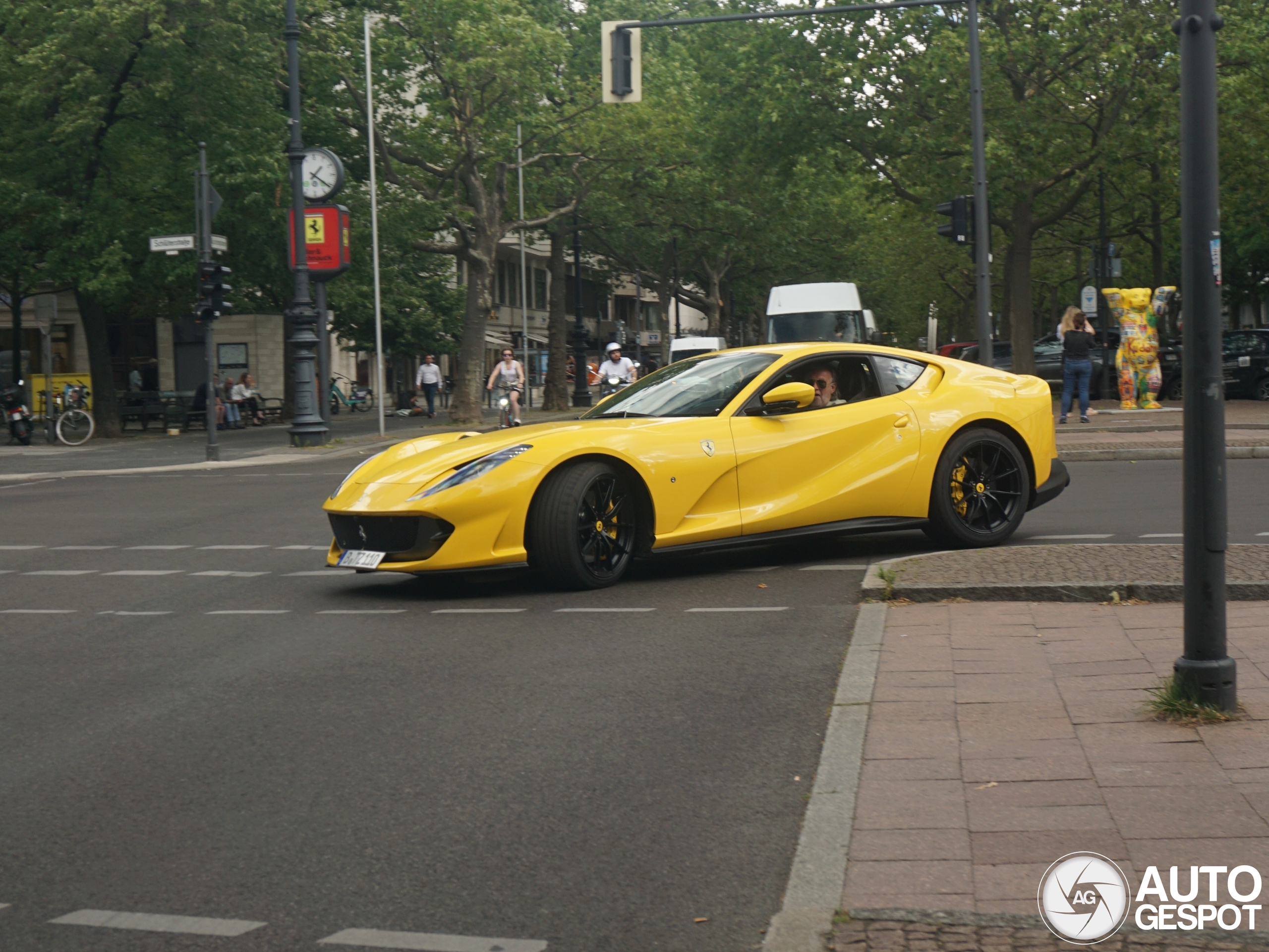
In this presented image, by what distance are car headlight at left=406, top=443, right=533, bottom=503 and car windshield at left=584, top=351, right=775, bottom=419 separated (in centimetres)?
116

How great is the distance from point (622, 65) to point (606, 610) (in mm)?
13574

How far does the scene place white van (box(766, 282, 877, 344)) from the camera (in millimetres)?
36406

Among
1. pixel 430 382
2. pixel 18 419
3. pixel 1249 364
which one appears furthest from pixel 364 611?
pixel 430 382

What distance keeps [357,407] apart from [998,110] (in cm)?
2974

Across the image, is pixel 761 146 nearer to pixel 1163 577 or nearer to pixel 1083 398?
pixel 1083 398

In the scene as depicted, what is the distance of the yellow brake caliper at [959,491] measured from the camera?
9.73 m

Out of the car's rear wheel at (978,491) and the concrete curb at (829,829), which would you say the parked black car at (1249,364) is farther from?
the concrete curb at (829,829)

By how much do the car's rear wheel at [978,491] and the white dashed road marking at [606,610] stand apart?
8.05ft

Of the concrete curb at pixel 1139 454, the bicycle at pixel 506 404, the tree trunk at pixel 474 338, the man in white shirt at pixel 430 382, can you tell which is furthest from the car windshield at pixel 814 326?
the concrete curb at pixel 1139 454

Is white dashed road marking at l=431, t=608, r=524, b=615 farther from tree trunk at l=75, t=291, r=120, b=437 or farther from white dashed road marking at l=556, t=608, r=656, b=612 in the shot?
tree trunk at l=75, t=291, r=120, b=437

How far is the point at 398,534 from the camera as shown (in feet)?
27.7

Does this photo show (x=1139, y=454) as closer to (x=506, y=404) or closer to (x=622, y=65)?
(x=622, y=65)

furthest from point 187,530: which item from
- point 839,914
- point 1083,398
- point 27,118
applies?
point 27,118

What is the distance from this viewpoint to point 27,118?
30266 millimetres
